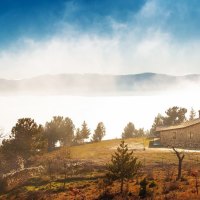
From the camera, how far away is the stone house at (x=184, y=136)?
60.7 m

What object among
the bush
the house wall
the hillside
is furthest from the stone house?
the bush

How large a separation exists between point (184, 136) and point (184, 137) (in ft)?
0.76

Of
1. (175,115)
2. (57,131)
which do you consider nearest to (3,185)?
(57,131)

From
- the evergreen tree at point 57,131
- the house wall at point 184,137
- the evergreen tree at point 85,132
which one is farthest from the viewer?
the evergreen tree at point 85,132

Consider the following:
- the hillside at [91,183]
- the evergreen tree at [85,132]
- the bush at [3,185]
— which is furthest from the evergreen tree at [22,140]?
the evergreen tree at [85,132]

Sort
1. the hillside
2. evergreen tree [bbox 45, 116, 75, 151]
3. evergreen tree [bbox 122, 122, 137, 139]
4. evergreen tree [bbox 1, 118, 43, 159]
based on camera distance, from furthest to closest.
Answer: evergreen tree [bbox 122, 122, 137, 139] → evergreen tree [bbox 45, 116, 75, 151] → evergreen tree [bbox 1, 118, 43, 159] → the hillside

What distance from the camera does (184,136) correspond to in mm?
63531

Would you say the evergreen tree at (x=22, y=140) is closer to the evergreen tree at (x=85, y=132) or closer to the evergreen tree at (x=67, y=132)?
the evergreen tree at (x=67, y=132)

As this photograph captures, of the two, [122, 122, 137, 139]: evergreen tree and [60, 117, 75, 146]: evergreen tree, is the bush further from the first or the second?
[122, 122, 137, 139]: evergreen tree

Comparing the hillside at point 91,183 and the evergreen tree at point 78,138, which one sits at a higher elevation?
the evergreen tree at point 78,138

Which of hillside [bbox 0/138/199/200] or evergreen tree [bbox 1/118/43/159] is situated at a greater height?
evergreen tree [bbox 1/118/43/159]

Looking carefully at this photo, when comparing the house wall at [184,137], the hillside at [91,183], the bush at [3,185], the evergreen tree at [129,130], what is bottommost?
the bush at [3,185]

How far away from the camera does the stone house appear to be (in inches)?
2391

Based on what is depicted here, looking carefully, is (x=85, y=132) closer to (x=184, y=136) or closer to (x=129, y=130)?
(x=129, y=130)
